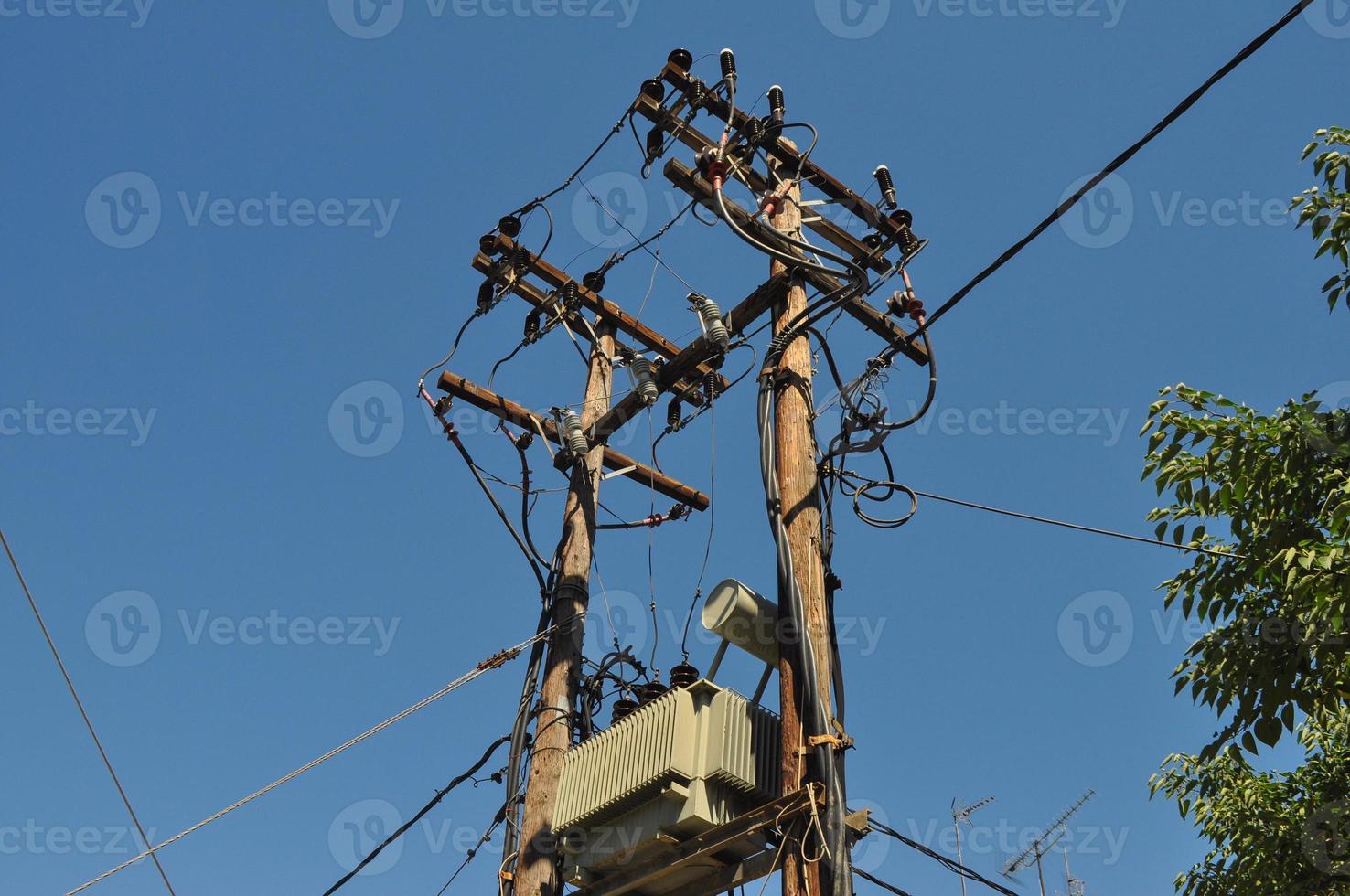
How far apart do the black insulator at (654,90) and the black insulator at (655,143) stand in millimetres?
231

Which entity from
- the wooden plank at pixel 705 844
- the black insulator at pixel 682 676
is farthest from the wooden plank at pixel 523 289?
the wooden plank at pixel 705 844

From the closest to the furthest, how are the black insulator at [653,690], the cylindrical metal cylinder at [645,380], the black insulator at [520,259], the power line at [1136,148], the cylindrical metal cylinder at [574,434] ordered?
the power line at [1136,148], the black insulator at [653,690], the cylindrical metal cylinder at [645,380], the cylindrical metal cylinder at [574,434], the black insulator at [520,259]

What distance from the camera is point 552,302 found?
11812 mm

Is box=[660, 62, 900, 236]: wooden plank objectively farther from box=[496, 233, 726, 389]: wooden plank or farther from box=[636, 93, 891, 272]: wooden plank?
box=[496, 233, 726, 389]: wooden plank

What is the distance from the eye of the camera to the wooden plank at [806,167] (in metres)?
9.05

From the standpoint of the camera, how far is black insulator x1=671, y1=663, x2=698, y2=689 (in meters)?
7.67

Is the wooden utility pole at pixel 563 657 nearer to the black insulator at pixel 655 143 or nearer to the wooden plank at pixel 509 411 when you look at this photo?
the wooden plank at pixel 509 411

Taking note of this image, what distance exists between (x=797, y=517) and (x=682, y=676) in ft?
4.33

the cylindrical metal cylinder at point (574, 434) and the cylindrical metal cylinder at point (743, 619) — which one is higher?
the cylindrical metal cylinder at point (574, 434)

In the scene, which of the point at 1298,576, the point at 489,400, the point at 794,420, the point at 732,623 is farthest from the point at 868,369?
the point at 489,400

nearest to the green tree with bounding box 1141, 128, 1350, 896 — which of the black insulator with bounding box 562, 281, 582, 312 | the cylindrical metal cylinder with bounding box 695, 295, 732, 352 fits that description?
the cylindrical metal cylinder with bounding box 695, 295, 732, 352

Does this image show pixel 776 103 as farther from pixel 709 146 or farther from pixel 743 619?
pixel 743 619

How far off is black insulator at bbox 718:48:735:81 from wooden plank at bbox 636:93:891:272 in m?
0.53

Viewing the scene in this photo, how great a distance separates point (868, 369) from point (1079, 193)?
7.55ft
